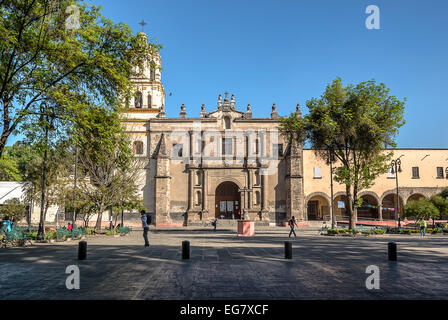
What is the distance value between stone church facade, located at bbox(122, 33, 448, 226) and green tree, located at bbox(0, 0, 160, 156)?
80.5 ft

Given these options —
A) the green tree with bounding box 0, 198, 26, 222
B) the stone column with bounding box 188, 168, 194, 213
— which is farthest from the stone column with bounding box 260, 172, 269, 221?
the green tree with bounding box 0, 198, 26, 222

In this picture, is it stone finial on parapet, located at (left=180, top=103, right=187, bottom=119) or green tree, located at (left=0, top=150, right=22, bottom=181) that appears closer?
green tree, located at (left=0, top=150, right=22, bottom=181)

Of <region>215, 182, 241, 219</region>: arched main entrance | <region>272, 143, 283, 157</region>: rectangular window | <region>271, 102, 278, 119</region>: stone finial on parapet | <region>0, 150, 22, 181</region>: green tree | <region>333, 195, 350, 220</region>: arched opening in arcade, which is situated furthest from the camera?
<region>333, 195, 350, 220</region>: arched opening in arcade

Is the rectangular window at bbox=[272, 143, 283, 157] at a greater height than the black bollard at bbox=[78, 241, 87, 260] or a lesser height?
greater

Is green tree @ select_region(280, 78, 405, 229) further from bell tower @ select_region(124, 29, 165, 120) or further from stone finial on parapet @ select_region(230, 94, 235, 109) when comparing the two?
bell tower @ select_region(124, 29, 165, 120)

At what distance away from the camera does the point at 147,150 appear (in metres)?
40.3

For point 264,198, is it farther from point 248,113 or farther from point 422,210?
point 422,210

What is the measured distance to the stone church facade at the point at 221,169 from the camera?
39.0m

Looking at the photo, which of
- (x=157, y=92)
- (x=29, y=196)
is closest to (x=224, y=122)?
(x=157, y=92)

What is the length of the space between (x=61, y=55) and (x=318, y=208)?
1510 inches

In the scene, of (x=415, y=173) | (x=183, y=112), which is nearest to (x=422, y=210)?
(x=415, y=173)

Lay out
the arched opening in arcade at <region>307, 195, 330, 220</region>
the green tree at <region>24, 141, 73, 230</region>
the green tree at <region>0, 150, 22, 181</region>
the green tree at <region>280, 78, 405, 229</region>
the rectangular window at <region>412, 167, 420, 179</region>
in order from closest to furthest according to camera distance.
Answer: the green tree at <region>280, 78, 405, 229</region>
the green tree at <region>24, 141, 73, 230</region>
the green tree at <region>0, 150, 22, 181</region>
the rectangular window at <region>412, 167, 420, 179</region>
the arched opening in arcade at <region>307, 195, 330, 220</region>

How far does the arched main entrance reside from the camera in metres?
40.2

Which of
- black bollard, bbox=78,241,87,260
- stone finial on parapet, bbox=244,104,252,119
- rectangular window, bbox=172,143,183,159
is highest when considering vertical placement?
stone finial on parapet, bbox=244,104,252,119
